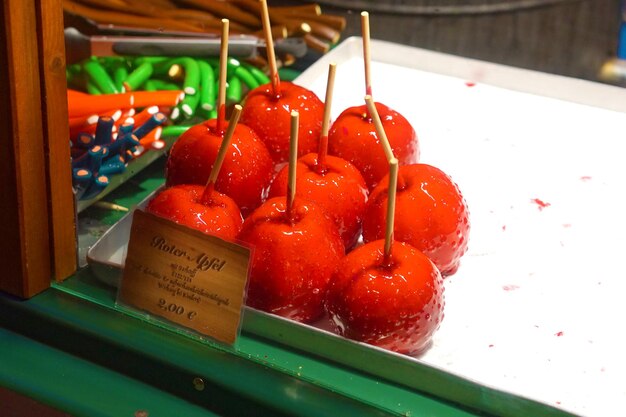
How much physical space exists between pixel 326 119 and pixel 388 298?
21 centimetres

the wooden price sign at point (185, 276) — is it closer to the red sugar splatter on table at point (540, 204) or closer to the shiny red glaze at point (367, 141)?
the shiny red glaze at point (367, 141)

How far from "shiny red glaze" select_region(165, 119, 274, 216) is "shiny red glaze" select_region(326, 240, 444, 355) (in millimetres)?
177

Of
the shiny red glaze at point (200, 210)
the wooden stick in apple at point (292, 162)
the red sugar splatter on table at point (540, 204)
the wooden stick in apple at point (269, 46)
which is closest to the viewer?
the wooden stick in apple at point (292, 162)

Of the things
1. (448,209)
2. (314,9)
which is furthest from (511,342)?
(314,9)

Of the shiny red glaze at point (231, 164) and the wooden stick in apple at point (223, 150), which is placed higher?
the wooden stick in apple at point (223, 150)

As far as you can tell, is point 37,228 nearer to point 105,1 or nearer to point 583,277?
point 583,277

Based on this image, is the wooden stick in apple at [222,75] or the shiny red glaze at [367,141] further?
the shiny red glaze at [367,141]

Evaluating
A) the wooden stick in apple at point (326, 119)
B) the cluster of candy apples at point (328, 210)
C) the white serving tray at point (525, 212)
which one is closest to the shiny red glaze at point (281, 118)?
the cluster of candy apples at point (328, 210)

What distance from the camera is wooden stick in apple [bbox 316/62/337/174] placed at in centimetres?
85

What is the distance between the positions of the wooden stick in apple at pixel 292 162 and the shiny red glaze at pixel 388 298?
0.07m

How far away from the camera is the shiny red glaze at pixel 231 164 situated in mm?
933

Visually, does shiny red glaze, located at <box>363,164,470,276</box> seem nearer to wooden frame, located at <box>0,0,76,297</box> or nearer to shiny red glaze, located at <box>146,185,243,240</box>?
shiny red glaze, located at <box>146,185,243,240</box>

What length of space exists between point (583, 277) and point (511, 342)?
0.16 metres

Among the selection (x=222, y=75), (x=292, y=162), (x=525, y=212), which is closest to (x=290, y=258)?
(x=292, y=162)
